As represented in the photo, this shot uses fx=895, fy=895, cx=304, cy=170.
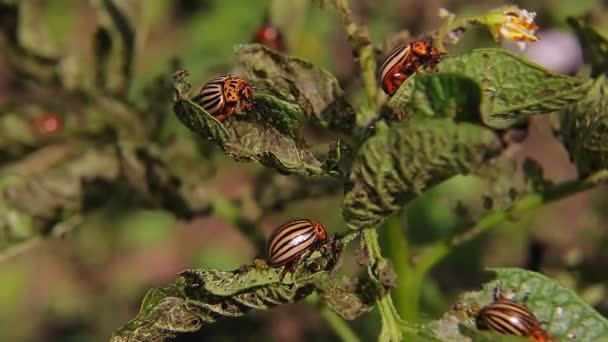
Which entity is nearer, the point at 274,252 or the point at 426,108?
the point at 426,108

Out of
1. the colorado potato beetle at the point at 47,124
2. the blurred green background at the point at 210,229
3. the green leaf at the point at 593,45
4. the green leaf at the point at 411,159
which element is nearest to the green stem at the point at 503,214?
the green leaf at the point at 593,45

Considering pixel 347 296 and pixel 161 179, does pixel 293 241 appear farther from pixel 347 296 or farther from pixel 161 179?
pixel 161 179

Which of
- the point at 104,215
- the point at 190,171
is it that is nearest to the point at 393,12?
the point at 104,215

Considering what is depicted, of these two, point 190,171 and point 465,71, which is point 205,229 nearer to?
point 190,171

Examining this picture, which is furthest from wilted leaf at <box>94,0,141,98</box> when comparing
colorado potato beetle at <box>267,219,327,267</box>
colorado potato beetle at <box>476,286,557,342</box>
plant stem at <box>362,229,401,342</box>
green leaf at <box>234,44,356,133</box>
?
colorado potato beetle at <box>476,286,557,342</box>

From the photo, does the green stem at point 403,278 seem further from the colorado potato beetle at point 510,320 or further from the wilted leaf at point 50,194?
the wilted leaf at point 50,194

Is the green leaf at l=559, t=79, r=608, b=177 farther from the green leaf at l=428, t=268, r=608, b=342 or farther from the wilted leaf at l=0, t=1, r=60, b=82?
the wilted leaf at l=0, t=1, r=60, b=82

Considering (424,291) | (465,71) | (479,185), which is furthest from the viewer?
(479,185)
